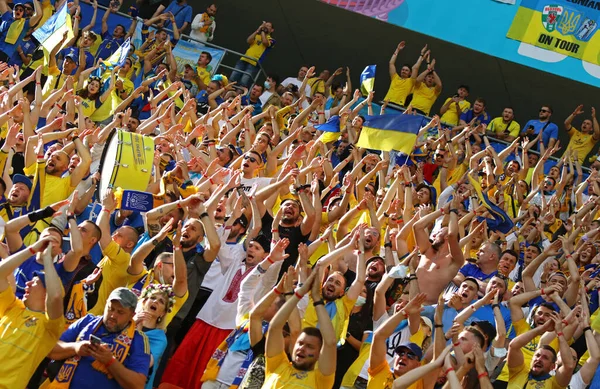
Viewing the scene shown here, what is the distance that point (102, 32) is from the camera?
646 inches

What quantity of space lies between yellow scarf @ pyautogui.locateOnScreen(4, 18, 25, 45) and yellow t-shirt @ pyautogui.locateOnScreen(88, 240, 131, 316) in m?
8.92

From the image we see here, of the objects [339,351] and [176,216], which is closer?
[339,351]

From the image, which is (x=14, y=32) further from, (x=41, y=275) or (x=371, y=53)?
(x=41, y=275)

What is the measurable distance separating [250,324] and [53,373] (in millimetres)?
1318

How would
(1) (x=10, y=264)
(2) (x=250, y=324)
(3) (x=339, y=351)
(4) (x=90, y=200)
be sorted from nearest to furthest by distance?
(1) (x=10, y=264) < (2) (x=250, y=324) < (3) (x=339, y=351) < (4) (x=90, y=200)

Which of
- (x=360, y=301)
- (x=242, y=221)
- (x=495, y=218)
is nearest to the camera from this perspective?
(x=360, y=301)

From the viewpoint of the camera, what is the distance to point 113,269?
7.26 meters

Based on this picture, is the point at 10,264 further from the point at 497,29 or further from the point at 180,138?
the point at 497,29

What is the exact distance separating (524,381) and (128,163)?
360 centimetres

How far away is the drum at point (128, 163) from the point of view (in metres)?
8.09

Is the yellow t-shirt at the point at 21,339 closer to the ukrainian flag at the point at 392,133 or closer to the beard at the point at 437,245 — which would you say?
the beard at the point at 437,245

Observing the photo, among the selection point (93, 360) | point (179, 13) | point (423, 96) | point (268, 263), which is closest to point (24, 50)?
point (179, 13)

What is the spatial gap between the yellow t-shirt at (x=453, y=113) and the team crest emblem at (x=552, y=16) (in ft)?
6.16

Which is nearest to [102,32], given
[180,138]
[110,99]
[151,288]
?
[110,99]
